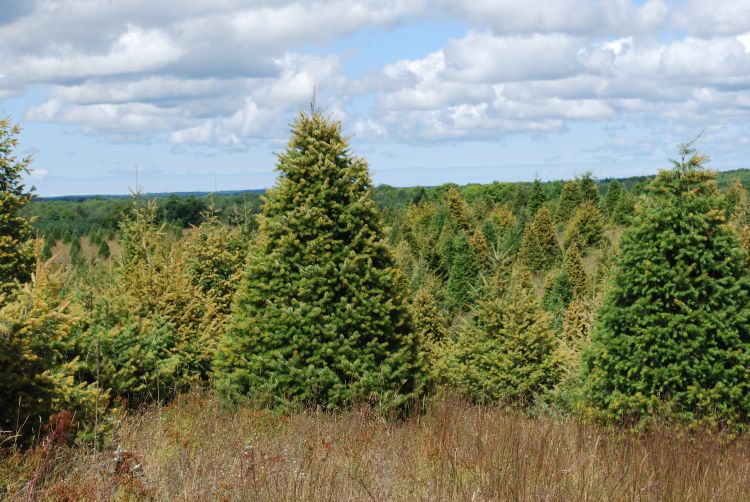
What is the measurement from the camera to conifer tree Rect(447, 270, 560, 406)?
15.0m

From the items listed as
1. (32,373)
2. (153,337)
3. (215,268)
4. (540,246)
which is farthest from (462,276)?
(32,373)

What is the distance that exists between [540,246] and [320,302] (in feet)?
120

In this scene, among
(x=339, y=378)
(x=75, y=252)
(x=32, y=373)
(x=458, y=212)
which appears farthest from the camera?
(x=75, y=252)

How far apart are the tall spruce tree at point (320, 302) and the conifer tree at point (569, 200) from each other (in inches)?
1935

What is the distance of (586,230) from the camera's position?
46.3 meters

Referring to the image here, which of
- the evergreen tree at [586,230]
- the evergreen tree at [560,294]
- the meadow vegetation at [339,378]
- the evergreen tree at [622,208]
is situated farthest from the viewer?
the evergreen tree at [622,208]

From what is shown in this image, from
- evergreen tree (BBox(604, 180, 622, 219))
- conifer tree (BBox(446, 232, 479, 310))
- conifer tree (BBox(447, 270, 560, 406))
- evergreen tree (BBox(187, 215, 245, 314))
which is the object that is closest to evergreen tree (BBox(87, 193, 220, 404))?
evergreen tree (BBox(187, 215, 245, 314))

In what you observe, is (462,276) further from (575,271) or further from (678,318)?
(678,318)

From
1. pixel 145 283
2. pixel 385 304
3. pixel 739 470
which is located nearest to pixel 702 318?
pixel 739 470

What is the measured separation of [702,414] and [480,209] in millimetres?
52456

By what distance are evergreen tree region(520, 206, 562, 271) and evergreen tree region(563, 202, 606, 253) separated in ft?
8.60

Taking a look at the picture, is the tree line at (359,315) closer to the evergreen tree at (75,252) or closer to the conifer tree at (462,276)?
the conifer tree at (462,276)

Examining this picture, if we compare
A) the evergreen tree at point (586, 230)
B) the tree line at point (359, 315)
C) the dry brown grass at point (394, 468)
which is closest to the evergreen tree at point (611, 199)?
the evergreen tree at point (586, 230)

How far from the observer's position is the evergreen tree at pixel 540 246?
43125 mm
